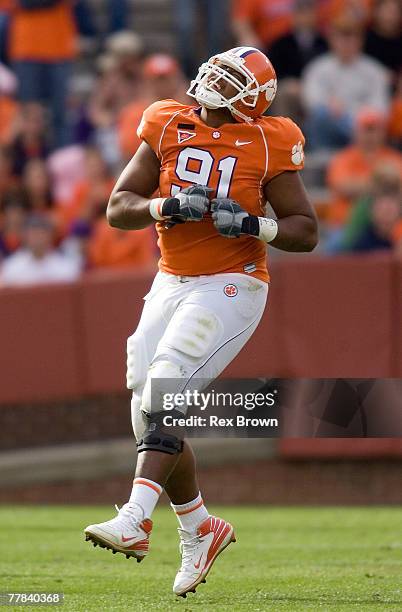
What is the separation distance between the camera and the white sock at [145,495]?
18.3 feet

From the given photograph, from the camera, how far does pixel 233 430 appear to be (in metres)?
6.03

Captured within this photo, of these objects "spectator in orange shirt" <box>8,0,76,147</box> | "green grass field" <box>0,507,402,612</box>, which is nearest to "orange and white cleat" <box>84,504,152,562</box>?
"green grass field" <box>0,507,402,612</box>

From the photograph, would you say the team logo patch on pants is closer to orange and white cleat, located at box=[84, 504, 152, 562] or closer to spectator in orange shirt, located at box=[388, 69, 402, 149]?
orange and white cleat, located at box=[84, 504, 152, 562]

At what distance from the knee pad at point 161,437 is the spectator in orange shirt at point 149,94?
6721mm

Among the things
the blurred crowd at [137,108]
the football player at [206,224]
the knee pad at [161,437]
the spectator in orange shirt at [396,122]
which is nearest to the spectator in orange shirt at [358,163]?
the blurred crowd at [137,108]

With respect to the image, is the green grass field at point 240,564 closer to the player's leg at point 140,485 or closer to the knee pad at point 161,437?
the player's leg at point 140,485

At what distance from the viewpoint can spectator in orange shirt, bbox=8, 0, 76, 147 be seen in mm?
13359

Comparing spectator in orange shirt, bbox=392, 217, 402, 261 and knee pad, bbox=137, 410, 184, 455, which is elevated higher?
knee pad, bbox=137, 410, 184, 455

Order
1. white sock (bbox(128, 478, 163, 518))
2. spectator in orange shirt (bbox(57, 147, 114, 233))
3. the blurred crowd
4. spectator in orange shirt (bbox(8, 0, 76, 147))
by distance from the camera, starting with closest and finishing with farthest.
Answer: white sock (bbox(128, 478, 163, 518)) < the blurred crowd < spectator in orange shirt (bbox(57, 147, 114, 233)) < spectator in orange shirt (bbox(8, 0, 76, 147))

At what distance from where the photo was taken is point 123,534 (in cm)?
543

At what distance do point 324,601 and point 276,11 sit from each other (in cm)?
925

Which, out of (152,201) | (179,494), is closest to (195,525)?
(179,494)

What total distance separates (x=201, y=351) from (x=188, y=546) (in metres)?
0.88

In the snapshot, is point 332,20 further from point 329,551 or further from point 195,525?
point 195,525
